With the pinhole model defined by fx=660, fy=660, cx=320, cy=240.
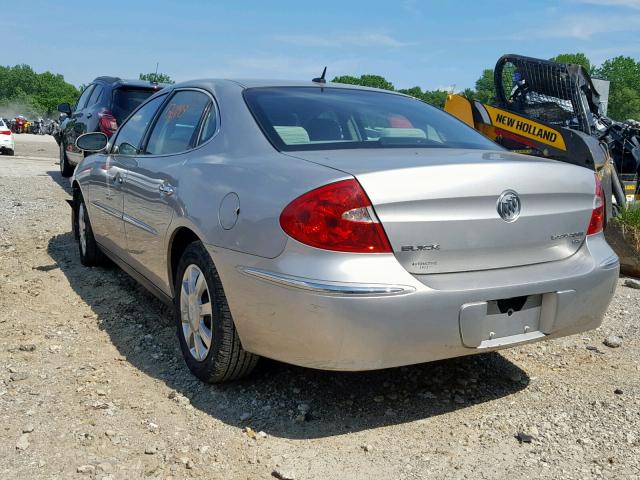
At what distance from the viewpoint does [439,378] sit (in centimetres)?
353

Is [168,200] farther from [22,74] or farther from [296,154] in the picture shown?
[22,74]

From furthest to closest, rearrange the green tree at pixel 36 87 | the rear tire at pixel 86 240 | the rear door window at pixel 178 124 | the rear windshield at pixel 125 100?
the green tree at pixel 36 87 < the rear windshield at pixel 125 100 < the rear tire at pixel 86 240 < the rear door window at pixel 178 124

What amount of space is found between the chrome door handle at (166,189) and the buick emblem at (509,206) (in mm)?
1719

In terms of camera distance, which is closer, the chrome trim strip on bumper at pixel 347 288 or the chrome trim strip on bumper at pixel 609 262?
the chrome trim strip on bumper at pixel 347 288

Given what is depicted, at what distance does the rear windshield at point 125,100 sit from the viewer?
925 cm

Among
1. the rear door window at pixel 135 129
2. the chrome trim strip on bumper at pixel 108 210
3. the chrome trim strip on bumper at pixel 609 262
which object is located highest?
the rear door window at pixel 135 129

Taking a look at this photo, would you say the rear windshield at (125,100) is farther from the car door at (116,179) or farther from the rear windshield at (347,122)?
the rear windshield at (347,122)

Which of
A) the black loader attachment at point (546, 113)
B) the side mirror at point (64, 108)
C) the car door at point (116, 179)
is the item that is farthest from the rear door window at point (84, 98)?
the car door at point (116, 179)

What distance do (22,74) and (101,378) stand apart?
158 metres

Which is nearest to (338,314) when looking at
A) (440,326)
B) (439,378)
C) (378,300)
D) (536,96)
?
(378,300)

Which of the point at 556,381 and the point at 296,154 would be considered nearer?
the point at 296,154

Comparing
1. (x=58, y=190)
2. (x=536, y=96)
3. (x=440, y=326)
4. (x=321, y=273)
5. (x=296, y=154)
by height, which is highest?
(x=536, y=96)

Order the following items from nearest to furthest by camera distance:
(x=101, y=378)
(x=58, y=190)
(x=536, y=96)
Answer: (x=101, y=378)
(x=536, y=96)
(x=58, y=190)

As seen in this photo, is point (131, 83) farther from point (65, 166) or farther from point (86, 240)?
point (86, 240)
